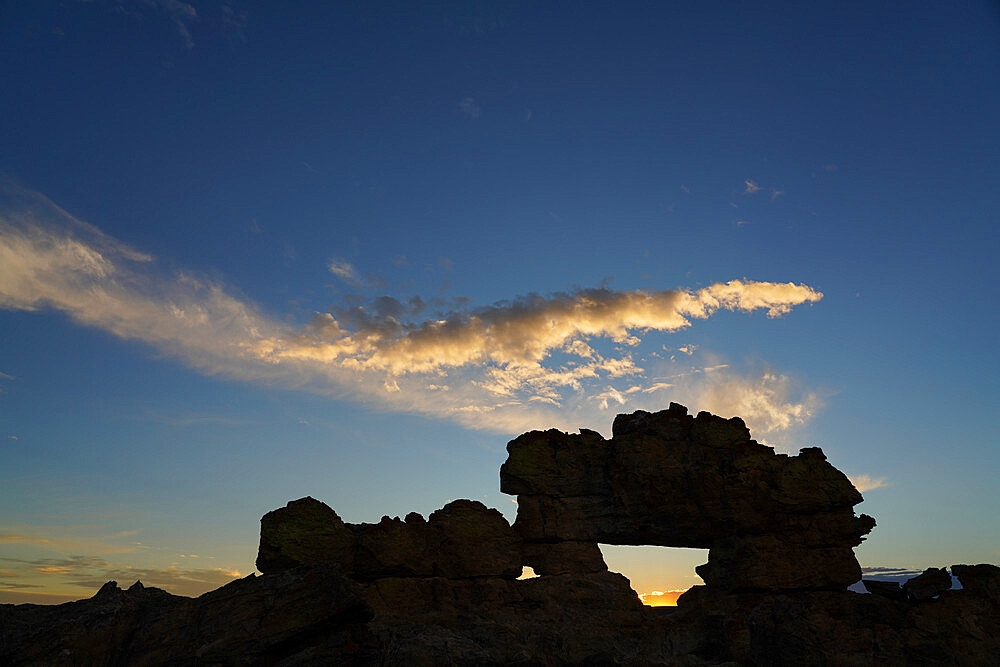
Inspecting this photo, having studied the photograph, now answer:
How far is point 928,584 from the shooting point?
124 feet

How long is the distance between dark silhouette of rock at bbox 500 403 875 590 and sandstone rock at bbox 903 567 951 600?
3.50m

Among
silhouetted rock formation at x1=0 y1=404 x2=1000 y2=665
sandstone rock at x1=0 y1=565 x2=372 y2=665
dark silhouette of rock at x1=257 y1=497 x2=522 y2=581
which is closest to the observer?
sandstone rock at x1=0 y1=565 x2=372 y2=665

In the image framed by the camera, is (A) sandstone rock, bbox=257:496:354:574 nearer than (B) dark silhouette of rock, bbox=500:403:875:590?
Yes

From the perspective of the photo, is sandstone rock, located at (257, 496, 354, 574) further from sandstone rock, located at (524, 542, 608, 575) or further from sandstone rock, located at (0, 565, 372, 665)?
sandstone rock, located at (524, 542, 608, 575)

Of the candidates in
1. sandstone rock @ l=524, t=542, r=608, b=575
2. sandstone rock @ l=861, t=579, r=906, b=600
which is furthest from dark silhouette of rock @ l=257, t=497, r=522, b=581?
sandstone rock @ l=861, t=579, r=906, b=600

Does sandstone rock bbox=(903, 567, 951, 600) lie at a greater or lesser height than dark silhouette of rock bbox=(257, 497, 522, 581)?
lesser

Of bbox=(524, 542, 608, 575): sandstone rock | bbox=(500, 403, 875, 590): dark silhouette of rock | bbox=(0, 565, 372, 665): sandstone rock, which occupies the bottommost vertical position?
bbox=(0, 565, 372, 665): sandstone rock

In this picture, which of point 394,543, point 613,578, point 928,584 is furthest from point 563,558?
point 928,584

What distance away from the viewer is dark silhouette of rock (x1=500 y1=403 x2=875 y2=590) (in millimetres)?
38750

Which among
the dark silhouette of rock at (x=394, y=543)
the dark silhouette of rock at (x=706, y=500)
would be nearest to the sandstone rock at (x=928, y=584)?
the dark silhouette of rock at (x=706, y=500)

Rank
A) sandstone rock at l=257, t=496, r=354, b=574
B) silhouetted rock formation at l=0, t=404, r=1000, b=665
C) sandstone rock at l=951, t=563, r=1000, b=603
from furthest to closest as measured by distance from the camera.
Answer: sandstone rock at l=951, t=563, r=1000, b=603 < sandstone rock at l=257, t=496, r=354, b=574 < silhouetted rock formation at l=0, t=404, r=1000, b=665

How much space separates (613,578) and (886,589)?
18.5 m

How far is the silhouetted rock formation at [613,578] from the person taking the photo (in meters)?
22.8

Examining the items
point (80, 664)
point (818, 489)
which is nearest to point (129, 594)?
point (80, 664)
